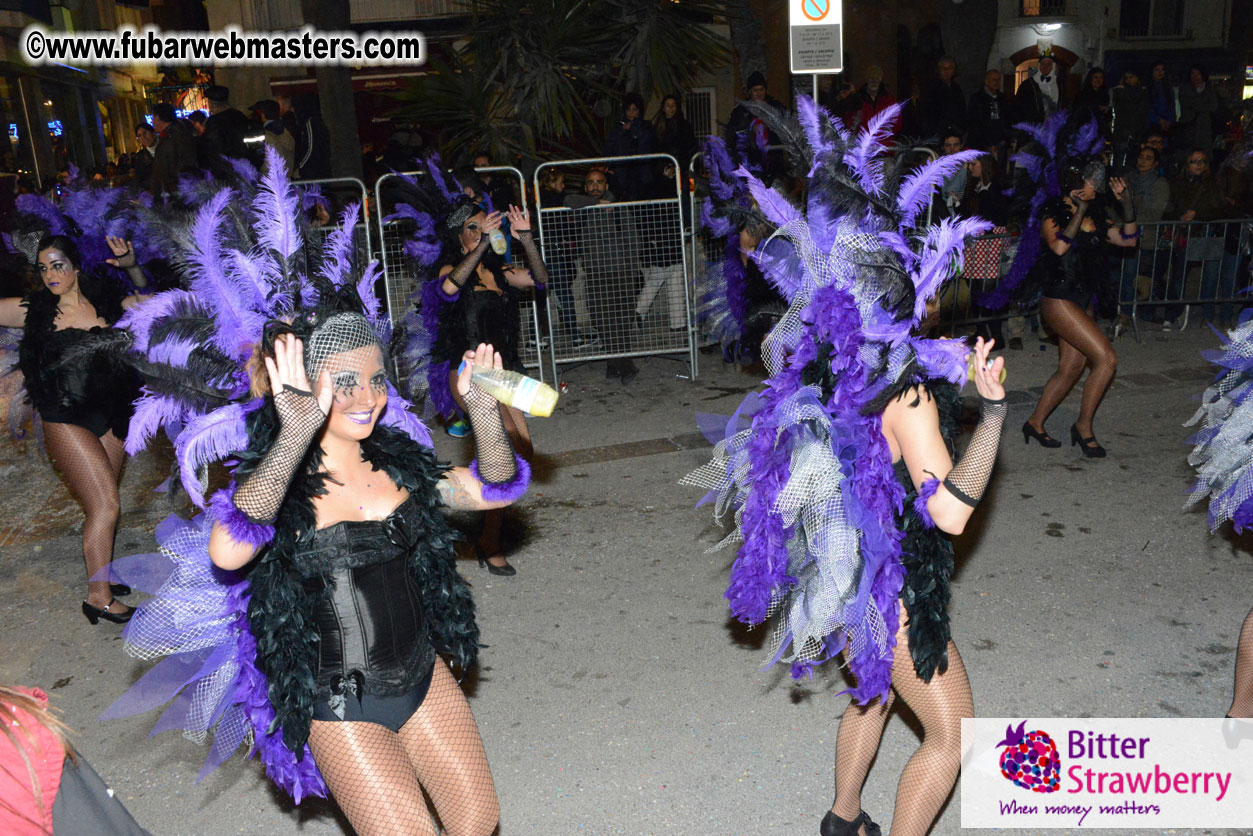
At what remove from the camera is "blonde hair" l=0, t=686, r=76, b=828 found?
1.39m

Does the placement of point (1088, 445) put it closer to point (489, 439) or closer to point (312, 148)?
point (489, 439)

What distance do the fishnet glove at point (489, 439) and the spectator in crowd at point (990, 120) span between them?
11.0 meters

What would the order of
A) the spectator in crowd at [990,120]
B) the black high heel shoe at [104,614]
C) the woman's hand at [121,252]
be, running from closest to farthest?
the black high heel shoe at [104,614], the woman's hand at [121,252], the spectator in crowd at [990,120]

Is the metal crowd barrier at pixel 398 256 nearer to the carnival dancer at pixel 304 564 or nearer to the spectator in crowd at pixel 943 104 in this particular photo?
the carnival dancer at pixel 304 564

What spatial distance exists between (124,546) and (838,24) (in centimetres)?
607

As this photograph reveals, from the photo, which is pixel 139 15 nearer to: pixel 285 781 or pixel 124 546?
pixel 124 546

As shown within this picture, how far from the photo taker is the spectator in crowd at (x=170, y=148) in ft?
35.8

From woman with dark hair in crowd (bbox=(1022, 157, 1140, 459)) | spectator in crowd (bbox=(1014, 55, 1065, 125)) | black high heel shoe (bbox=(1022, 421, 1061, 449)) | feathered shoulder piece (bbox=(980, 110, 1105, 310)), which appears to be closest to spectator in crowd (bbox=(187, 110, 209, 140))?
feathered shoulder piece (bbox=(980, 110, 1105, 310))

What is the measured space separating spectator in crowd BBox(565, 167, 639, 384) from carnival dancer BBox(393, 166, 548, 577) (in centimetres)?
309

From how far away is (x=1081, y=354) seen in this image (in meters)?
6.69

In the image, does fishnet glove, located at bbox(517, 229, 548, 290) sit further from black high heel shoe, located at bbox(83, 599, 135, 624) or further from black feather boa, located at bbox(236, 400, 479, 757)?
black feather boa, located at bbox(236, 400, 479, 757)

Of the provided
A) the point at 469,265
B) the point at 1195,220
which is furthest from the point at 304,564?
the point at 1195,220

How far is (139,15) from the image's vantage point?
96.7 feet

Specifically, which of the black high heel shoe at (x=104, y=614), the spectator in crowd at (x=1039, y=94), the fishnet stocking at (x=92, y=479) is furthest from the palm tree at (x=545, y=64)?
the black high heel shoe at (x=104, y=614)
